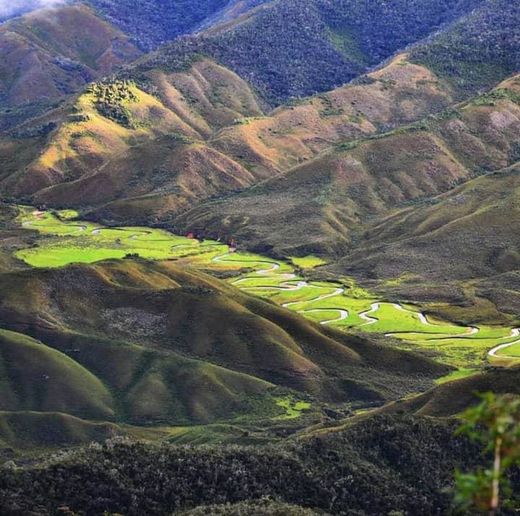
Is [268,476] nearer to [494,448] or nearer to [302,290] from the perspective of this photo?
[494,448]

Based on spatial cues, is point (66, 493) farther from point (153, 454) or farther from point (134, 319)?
point (134, 319)

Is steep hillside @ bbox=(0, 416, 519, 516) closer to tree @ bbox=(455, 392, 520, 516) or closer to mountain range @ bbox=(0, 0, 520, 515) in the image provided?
mountain range @ bbox=(0, 0, 520, 515)

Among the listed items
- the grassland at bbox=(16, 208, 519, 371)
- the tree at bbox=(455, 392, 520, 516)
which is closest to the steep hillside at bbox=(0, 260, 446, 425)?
the grassland at bbox=(16, 208, 519, 371)

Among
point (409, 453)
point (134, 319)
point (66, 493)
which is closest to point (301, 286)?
point (134, 319)

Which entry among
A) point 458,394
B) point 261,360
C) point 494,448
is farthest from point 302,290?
point 494,448

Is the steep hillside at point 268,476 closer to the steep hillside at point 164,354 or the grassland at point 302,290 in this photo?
the steep hillside at point 164,354

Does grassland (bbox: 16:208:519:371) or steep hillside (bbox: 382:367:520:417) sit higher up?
steep hillside (bbox: 382:367:520:417)

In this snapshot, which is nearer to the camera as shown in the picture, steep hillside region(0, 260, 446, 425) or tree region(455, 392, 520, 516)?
tree region(455, 392, 520, 516)

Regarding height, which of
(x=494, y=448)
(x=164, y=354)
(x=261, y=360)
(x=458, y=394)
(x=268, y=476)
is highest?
(x=494, y=448)
